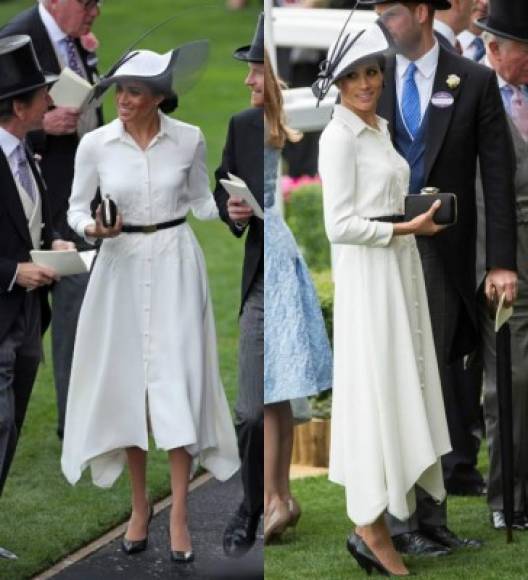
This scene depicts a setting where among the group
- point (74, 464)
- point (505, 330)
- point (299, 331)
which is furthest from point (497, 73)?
point (74, 464)

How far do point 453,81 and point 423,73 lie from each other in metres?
0.14

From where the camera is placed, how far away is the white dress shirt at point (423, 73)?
579 centimetres

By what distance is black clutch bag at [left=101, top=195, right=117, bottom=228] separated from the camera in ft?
18.7

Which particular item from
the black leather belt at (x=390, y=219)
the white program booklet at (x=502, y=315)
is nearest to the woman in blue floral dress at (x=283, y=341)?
the black leather belt at (x=390, y=219)

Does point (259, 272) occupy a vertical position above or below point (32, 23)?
below

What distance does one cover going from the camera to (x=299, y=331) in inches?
226

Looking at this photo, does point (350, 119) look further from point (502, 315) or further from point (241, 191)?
point (502, 315)

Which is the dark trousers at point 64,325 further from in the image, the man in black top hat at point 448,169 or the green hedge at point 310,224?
the man in black top hat at point 448,169

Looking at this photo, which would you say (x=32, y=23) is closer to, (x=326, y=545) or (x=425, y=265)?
(x=425, y=265)

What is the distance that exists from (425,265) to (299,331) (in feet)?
1.70

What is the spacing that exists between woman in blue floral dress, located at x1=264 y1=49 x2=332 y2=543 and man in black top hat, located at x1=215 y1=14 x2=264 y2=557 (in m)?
0.03

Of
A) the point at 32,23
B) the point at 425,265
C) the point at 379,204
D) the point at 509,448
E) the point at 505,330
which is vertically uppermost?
the point at 32,23

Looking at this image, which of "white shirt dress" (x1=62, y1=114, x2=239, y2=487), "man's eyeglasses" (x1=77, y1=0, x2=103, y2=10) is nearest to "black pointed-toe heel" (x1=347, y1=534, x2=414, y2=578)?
"white shirt dress" (x1=62, y1=114, x2=239, y2=487)

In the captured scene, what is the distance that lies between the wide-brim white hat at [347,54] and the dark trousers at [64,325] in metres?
1.03
